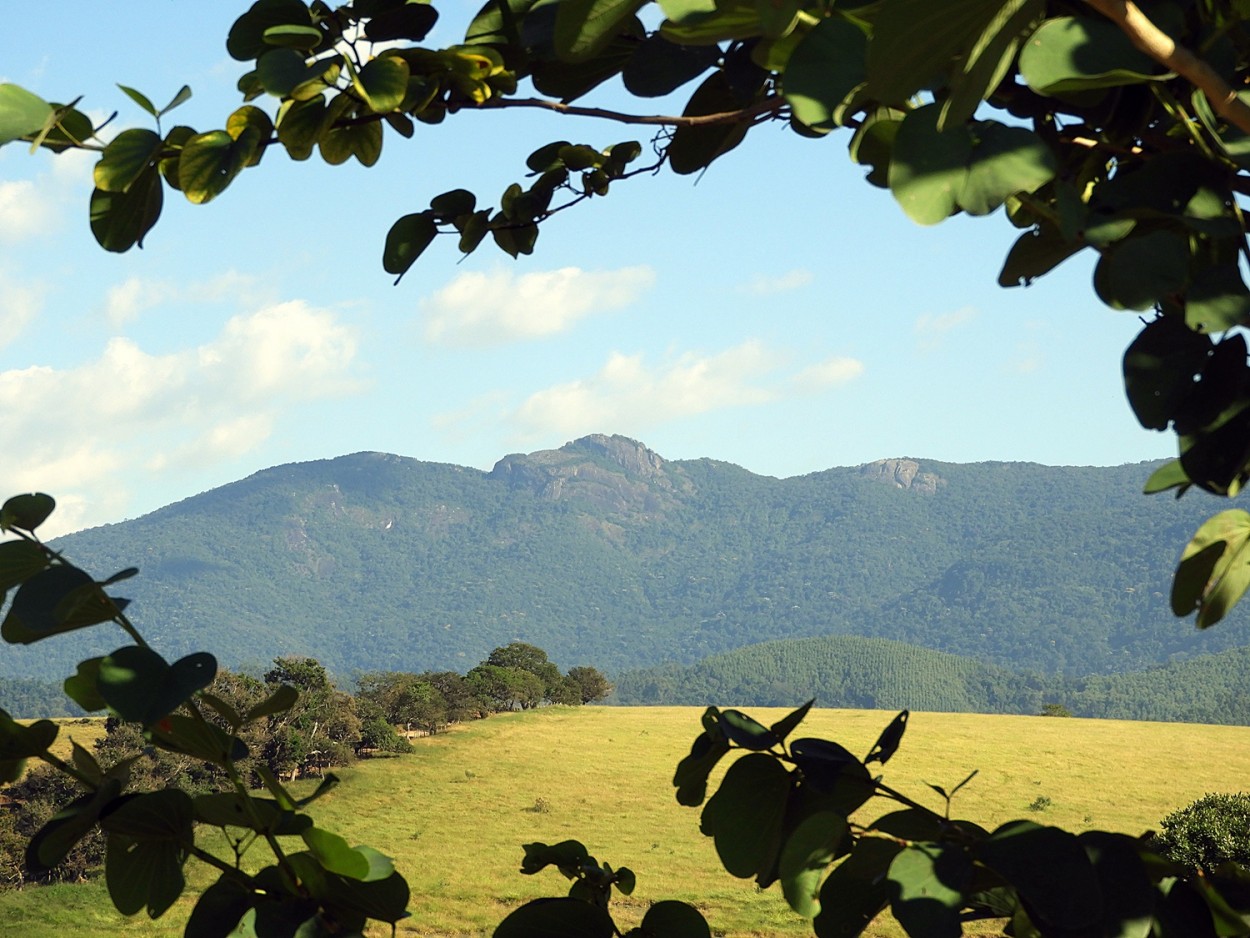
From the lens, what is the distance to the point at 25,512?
28.2 inches

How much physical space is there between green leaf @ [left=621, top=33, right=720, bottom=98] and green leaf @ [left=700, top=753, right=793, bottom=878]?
0.53 meters

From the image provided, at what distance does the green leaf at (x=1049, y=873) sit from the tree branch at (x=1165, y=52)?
0.41m

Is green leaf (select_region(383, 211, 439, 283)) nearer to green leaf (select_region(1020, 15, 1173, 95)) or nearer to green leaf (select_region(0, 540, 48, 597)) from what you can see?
green leaf (select_region(0, 540, 48, 597))

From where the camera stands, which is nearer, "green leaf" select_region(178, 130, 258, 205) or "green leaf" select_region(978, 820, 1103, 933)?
"green leaf" select_region(978, 820, 1103, 933)

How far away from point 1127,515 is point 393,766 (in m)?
158

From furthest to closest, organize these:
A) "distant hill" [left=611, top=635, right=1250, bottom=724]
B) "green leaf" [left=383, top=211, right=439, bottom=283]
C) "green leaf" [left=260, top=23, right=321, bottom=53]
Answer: "distant hill" [left=611, top=635, right=1250, bottom=724]
"green leaf" [left=383, top=211, right=439, bottom=283]
"green leaf" [left=260, top=23, right=321, bottom=53]

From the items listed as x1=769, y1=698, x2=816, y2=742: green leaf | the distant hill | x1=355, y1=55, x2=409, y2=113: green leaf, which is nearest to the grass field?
x1=769, y1=698, x2=816, y2=742: green leaf

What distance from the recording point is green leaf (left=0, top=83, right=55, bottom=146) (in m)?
0.69

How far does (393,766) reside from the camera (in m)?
36.2

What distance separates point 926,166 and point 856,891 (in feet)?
1.68

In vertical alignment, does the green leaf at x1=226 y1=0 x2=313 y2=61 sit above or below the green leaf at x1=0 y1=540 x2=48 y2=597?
above

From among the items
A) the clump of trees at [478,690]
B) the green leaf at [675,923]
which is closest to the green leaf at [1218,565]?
the green leaf at [675,923]

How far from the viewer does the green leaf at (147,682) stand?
57cm

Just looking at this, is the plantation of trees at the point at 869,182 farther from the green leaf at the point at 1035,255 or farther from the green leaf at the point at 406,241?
the green leaf at the point at 406,241
